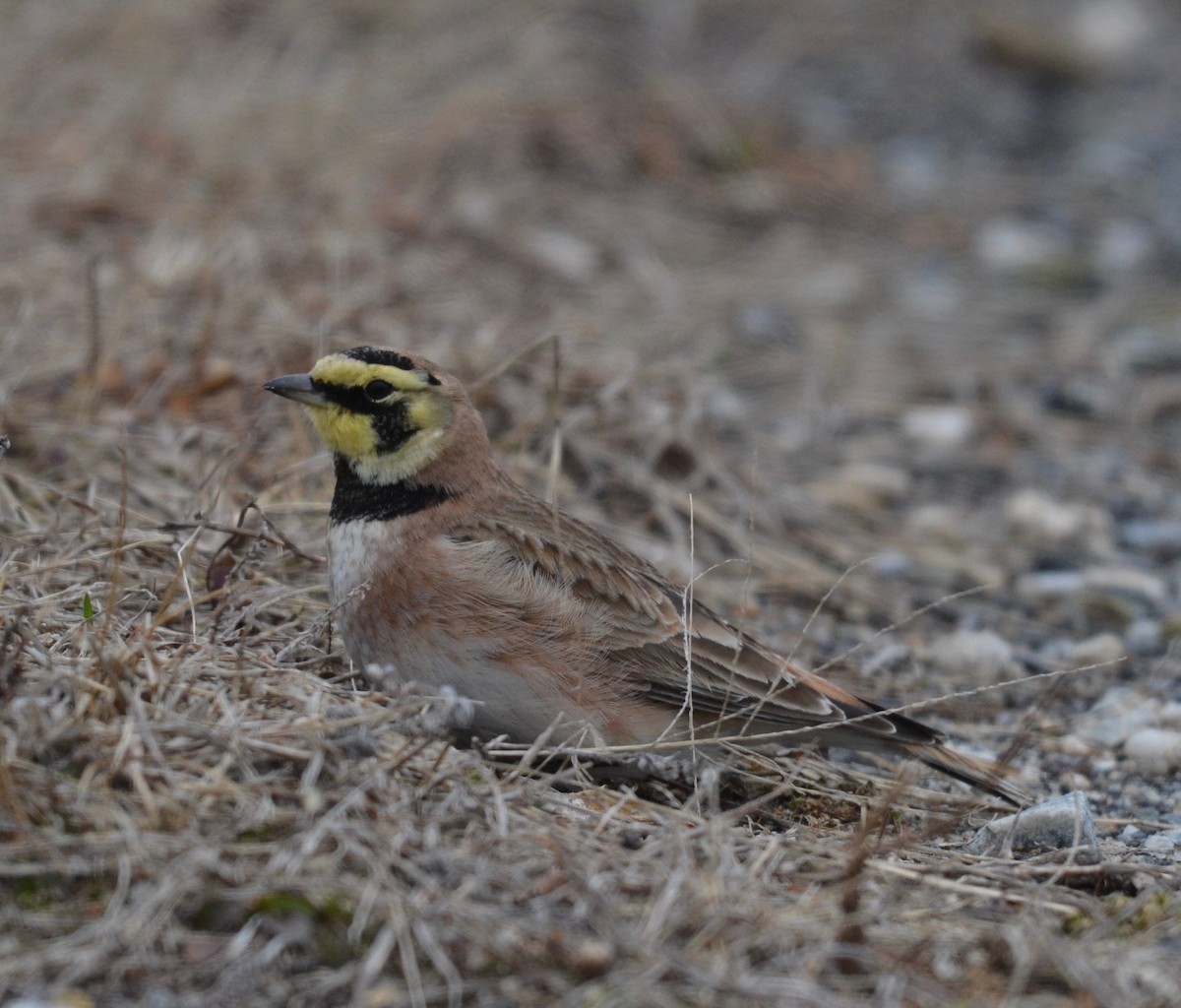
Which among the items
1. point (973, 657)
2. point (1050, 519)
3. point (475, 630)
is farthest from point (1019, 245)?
point (475, 630)

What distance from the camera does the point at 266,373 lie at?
688 centimetres

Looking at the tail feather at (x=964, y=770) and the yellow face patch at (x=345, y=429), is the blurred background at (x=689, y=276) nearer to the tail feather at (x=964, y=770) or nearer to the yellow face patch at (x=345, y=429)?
the yellow face patch at (x=345, y=429)

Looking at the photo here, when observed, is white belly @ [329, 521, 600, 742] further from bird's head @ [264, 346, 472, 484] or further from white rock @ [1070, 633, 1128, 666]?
white rock @ [1070, 633, 1128, 666]

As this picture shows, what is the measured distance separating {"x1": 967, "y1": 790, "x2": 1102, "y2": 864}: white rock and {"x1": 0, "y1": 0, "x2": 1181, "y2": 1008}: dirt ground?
9 centimetres

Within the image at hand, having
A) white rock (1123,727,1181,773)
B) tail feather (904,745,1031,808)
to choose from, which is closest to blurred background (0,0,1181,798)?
white rock (1123,727,1181,773)

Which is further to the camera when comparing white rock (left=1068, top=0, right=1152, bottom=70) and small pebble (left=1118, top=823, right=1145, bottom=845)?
white rock (left=1068, top=0, right=1152, bottom=70)

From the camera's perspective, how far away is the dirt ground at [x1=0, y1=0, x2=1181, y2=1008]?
11.4ft

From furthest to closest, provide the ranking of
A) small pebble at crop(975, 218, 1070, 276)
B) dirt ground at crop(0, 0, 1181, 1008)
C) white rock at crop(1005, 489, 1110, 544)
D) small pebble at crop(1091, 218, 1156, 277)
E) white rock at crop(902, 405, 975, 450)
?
small pebble at crop(975, 218, 1070, 276) → small pebble at crop(1091, 218, 1156, 277) → white rock at crop(902, 405, 975, 450) → white rock at crop(1005, 489, 1110, 544) → dirt ground at crop(0, 0, 1181, 1008)

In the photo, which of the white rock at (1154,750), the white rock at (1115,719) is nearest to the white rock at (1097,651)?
the white rock at (1115,719)

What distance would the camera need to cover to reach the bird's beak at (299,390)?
4.81m

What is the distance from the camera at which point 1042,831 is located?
4.47 meters

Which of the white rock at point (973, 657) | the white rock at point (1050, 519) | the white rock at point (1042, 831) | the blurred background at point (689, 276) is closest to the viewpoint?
the white rock at point (1042, 831)

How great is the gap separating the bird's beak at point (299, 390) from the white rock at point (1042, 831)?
7.34 feet

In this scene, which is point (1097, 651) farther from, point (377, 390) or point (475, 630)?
point (377, 390)
